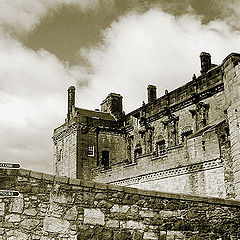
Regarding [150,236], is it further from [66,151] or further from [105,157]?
[66,151]

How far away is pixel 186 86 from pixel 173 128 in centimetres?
359

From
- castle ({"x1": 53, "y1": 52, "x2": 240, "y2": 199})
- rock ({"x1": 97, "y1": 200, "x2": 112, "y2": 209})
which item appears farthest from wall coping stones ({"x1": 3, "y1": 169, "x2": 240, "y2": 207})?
castle ({"x1": 53, "y1": 52, "x2": 240, "y2": 199})

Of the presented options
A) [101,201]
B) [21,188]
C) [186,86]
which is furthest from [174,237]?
[186,86]

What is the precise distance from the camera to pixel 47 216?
7.82m

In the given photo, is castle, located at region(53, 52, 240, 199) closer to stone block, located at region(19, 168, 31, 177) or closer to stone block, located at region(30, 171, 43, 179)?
stone block, located at region(30, 171, 43, 179)

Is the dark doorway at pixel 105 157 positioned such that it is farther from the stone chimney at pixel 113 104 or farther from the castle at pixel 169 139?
the stone chimney at pixel 113 104

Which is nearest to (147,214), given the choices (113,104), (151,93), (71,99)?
(151,93)

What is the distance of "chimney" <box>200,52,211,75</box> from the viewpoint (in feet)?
99.3

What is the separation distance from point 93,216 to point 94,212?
0.08 meters

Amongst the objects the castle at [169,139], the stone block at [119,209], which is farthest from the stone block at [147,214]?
the castle at [169,139]

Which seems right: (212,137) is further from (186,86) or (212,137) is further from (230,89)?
(186,86)

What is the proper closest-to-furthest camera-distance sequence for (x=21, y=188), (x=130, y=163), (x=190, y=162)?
1. (x=21, y=188)
2. (x=190, y=162)
3. (x=130, y=163)

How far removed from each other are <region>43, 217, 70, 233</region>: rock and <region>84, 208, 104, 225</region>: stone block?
0.43 meters

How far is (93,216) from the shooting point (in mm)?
8047
